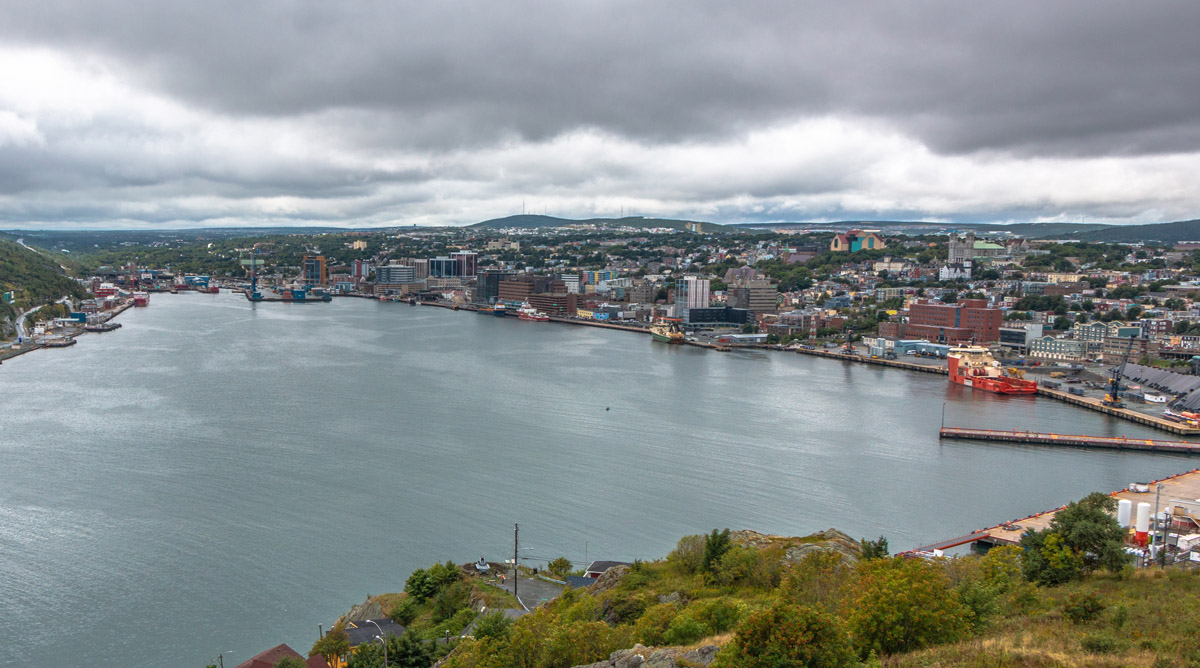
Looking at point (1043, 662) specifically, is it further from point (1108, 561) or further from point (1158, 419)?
point (1158, 419)

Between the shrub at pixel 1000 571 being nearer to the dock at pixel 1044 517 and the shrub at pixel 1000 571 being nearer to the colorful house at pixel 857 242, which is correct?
the dock at pixel 1044 517

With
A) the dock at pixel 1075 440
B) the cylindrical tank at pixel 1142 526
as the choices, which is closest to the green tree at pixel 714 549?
the cylindrical tank at pixel 1142 526

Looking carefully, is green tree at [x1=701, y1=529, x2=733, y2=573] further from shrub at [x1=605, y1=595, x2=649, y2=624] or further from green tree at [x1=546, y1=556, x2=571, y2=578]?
green tree at [x1=546, y1=556, x2=571, y2=578]

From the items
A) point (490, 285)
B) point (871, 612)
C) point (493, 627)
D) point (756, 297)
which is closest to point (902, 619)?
point (871, 612)

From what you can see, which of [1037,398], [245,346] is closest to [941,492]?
[1037,398]

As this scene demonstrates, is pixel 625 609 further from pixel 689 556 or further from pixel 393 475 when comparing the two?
pixel 393 475

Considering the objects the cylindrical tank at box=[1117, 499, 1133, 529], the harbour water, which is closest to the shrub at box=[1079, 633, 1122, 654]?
the harbour water
